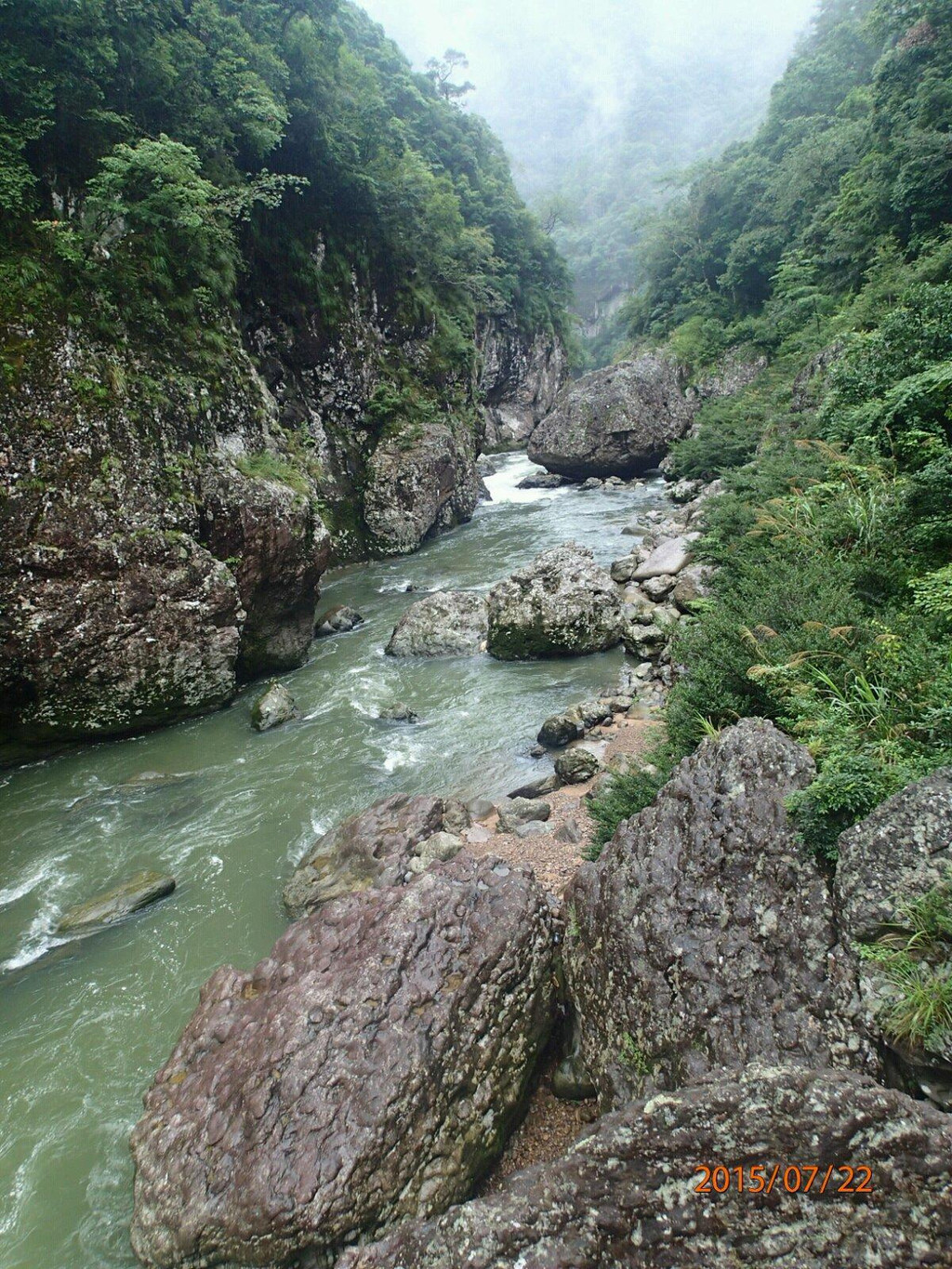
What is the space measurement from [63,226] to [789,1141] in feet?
45.9

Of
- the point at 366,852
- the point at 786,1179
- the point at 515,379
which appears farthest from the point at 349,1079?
the point at 515,379

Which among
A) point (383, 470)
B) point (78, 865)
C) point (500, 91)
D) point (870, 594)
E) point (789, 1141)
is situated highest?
point (500, 91)

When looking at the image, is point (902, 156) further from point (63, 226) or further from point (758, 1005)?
point (758, 1005)

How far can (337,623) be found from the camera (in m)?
14.7

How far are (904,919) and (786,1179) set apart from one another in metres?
1.26

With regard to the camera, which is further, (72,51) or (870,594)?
(72,51)

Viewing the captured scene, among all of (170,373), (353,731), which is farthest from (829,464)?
(170,373)

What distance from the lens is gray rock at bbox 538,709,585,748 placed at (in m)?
8.78

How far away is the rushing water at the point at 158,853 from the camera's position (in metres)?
4.39

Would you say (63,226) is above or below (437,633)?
above

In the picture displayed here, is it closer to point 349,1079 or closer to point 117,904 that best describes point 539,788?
point 349,1079

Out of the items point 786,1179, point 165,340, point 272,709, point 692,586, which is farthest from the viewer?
point 692,586

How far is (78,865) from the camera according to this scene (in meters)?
7.36

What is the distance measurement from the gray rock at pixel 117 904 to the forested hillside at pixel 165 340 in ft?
12.4
